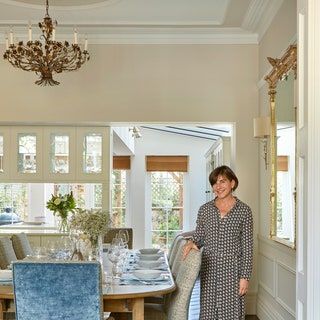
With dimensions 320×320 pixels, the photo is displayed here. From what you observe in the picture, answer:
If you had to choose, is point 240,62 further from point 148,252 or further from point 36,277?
point 36,277

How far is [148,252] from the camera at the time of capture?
495 centimetres

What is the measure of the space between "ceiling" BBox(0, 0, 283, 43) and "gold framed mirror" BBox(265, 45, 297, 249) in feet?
2.33

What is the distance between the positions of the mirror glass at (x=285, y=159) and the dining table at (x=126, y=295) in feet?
3.96

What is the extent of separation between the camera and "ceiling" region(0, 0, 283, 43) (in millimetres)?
5000

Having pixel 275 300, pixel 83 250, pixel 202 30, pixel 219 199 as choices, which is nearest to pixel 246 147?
pixel 202 30

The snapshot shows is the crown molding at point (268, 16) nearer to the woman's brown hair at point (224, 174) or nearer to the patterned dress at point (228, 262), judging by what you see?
the woman's brown hair at point (224, 174)

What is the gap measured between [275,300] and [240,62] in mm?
2486

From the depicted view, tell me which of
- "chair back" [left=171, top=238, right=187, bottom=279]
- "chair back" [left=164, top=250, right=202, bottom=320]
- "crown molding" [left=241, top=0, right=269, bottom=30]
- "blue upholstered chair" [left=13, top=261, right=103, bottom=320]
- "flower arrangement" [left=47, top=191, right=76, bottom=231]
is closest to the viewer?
"blue upholstered chair" [left=13, top=261, right=103, bottom=320]

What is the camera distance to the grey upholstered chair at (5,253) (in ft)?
13.5

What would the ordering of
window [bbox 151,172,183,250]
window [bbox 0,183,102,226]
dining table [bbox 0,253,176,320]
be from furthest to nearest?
window [bbox 151,172,183,250], window [bbox 0,183,102,226], dining table [bbox 0,253,176,320]

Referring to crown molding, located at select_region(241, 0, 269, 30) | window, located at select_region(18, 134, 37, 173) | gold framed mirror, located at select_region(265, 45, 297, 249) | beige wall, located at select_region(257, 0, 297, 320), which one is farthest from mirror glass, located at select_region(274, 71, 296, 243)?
window, located at select_region(18, 134, 37, 173)

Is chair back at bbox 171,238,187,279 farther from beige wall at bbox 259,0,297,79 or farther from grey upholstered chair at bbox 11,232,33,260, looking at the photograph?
beige wall at bbox 259,0,297,79

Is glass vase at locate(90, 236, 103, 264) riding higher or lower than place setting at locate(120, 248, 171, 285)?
higher

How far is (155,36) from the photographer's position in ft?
19.0
